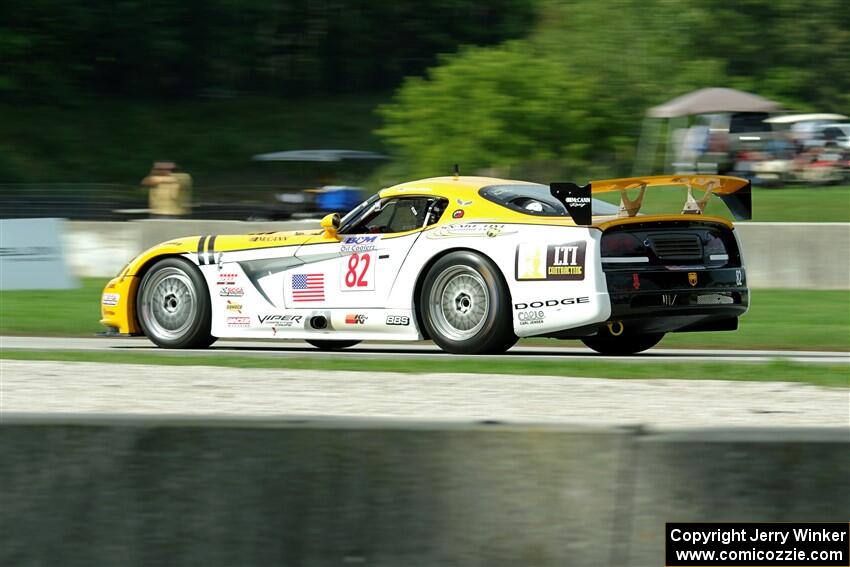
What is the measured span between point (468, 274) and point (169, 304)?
9.60 ft

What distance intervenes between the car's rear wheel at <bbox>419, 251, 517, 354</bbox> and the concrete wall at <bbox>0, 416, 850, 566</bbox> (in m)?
5.91

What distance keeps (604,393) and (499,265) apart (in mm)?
1611

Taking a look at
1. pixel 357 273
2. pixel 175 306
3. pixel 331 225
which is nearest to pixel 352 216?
pixel 331 225

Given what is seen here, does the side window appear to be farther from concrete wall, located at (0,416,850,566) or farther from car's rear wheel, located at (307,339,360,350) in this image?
concrete wall, located at (0,416,850,566)

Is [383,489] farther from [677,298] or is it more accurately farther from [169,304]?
[169,304]

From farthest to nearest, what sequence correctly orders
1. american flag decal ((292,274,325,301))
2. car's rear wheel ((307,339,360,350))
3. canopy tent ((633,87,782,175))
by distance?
canopy tent ((633,87,782,175))
car's rear wheel ((307,339,360,350))
american flag decal ((292,274,325,301))

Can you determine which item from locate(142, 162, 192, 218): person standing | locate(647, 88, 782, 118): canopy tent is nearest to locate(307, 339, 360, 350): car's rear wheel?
locate(142, 162, 192, 218): person standing

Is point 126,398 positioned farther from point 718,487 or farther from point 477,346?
point 718,487

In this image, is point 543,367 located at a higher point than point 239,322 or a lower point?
lower

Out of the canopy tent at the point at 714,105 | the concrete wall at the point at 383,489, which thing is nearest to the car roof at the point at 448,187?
the concrete wall at the point at 383,489

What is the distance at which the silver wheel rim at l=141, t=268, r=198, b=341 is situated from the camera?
11992 millimetres

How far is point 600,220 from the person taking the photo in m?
10.3

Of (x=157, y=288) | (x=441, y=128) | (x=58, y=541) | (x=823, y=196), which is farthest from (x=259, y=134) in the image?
(x=58, y=541)

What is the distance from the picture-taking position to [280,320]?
11523mm
